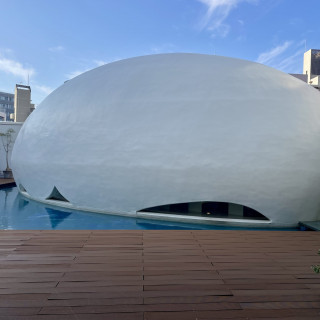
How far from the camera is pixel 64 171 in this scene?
948 centimetres

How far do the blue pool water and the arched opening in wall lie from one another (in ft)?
1.85

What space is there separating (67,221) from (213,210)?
445 cm

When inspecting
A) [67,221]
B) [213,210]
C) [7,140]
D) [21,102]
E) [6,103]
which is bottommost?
[67,221]

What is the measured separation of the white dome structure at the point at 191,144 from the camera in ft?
25.0

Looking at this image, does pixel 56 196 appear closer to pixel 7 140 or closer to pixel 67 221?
pixel 67 221

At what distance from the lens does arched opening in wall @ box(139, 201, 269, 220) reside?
8.62m

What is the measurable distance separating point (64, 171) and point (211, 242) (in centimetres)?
606

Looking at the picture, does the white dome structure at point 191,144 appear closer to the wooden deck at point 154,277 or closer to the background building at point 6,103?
the wooden deck at point 154,277

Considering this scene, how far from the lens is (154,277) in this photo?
3.44 meters

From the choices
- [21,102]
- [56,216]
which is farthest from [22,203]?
[21,102]

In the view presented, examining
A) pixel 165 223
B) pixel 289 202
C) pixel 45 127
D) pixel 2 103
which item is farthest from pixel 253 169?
pixel 2 103

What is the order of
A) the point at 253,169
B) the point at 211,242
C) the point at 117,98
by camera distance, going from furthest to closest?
the point at 117,98 → the point at 253,169 → the point at 211,242

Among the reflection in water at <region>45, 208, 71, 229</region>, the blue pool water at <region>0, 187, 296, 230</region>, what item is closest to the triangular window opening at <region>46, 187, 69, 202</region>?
the blue pool water at <region>0, 187, 296, 230</region>

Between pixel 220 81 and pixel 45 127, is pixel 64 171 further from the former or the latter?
pixel 220 81
